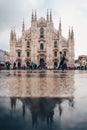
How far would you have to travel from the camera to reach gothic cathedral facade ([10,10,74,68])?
6106 centimetres

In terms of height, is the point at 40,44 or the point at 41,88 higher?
the point at 40,44

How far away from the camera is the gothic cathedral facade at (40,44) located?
200ft

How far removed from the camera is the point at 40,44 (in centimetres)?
6181

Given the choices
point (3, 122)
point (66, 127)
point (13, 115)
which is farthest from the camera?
point (13, 115)

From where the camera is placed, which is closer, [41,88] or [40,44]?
[41,88]

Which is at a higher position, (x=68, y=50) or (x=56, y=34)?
(x=56, y=34)

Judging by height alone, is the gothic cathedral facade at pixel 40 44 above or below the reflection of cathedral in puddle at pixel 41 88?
above

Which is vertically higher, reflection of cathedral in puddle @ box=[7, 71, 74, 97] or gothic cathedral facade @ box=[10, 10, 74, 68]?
gothic cathedral facade @ box=[10, 10, 74, 68]

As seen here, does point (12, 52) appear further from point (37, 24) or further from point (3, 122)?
point (3, 122)

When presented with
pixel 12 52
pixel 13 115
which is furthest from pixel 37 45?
pixel 13 115

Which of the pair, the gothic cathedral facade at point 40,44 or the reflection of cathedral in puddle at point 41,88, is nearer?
the reflection of cathedral in puddle at point 41,88

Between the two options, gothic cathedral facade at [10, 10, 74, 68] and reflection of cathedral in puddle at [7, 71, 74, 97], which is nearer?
reflection of cathedral in puddle at [7, 71, 74, 97]

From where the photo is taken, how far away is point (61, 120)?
258 centimetres

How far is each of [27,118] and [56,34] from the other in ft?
196
